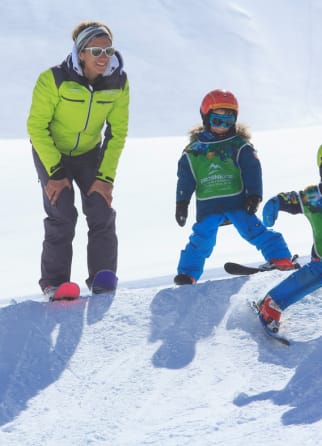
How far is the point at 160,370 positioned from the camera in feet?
12.0

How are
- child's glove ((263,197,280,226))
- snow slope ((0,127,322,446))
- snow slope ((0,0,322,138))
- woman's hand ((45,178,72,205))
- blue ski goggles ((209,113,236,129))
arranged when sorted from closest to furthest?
1. snow slope ((0,127,322,446))
2. child's glove ((263,197,280,226))
3. woman's hand ((45,178,72,205))
4. blue ski goggles ((209,113,236,129))
5. snow slope ((0,0,322,138))

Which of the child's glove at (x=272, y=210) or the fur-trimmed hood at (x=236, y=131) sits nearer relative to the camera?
the child's glove at (x=272, y=210)

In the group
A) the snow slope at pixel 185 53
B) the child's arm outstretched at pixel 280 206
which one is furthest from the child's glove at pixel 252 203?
the snow slope at pixel 185 53

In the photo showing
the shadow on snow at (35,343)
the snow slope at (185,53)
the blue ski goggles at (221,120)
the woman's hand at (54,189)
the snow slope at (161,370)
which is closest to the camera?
the snow slope at (161,370)

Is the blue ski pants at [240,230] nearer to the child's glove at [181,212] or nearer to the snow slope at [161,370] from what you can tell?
the child's glove at [181,212]

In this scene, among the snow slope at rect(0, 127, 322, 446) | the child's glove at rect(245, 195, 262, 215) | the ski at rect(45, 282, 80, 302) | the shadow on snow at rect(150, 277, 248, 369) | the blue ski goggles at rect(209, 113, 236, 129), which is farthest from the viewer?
the blue ski goggles at rect(209, 113, 236, 129)

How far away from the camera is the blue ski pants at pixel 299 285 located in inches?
152

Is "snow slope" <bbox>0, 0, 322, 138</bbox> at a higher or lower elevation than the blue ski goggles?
higher

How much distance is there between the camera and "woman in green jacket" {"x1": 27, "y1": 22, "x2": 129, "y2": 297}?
447 centimetres

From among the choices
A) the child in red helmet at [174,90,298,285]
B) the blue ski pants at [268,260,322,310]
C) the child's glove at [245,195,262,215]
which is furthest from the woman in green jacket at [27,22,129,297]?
the blue ski pants at [268,260,322,310]

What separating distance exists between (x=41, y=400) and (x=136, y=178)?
5346 millimetres

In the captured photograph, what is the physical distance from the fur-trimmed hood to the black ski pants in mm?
730

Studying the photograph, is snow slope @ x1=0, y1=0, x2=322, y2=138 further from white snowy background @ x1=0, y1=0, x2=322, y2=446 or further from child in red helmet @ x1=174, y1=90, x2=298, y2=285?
child in red helmet @ x1=174, y1=90, x2=298, y2=285

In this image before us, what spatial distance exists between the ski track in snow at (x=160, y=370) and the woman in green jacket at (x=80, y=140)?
38cm
